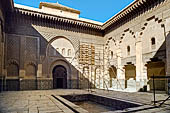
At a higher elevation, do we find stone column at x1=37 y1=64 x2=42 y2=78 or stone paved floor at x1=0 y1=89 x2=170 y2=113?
stone column at x1=37 y1=64 x2=42 y2=78

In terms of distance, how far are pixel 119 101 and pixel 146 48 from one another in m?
4.19

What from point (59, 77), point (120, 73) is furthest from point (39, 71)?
point (120, 73)

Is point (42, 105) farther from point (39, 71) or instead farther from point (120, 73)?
point (120, 73)

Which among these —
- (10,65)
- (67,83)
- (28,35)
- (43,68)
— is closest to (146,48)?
(67,83)

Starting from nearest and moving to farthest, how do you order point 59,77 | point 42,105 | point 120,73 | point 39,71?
point 42,105
point 39,71
point 120,73
point 59,77

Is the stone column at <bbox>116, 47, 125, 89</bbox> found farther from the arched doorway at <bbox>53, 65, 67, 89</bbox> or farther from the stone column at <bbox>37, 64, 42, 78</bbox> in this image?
the stone column at <bbox>37, 64, 42, 78</bbox>

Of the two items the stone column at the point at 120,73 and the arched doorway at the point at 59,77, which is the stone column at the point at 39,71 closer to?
the arched doorway at the point at 59,77

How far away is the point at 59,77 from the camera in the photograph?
10.6m

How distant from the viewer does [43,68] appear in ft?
32.0

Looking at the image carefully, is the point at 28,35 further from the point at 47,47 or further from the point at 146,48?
the point at 146,48

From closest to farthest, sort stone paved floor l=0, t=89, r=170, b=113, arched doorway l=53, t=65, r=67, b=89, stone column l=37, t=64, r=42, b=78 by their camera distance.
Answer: stone paved floor l=0, t=89, r=170, b=113
stone column l=37, t=64, r=42, b=78
arched doorway l=53, t=65, r=67, b=89

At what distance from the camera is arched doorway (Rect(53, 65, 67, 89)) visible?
10.5 metres

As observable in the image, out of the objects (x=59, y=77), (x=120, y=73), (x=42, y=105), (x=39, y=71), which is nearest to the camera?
(x=42, y=105)

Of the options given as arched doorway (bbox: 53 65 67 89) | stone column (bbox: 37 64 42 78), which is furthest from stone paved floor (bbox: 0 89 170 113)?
arched doorway (bbox: 53 65 67 89)
